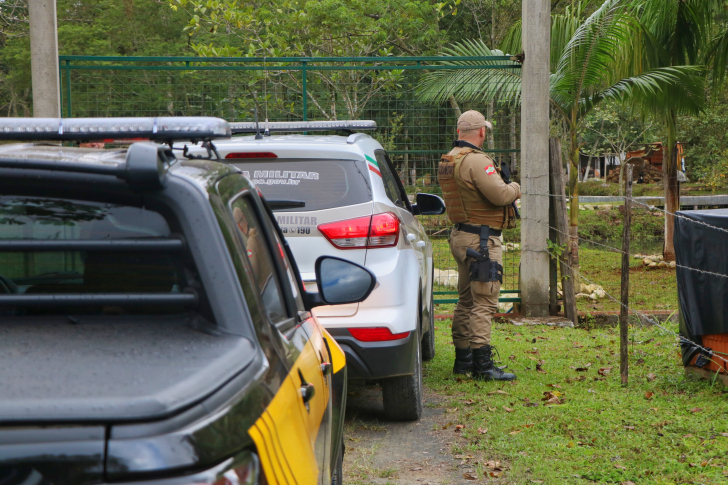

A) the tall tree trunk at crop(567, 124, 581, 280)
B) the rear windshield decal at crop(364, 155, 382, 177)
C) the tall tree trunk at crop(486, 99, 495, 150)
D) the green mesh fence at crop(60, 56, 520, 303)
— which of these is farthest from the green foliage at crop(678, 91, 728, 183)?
the rear windshield decal at crop(364, 155, 382, 177)

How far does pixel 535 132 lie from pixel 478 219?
3.02m

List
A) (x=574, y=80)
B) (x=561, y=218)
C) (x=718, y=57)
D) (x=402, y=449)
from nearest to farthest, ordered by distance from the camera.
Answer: (x=402, y=449), (x=561, y=218), (x=574, y=80), (x=718, y=57)

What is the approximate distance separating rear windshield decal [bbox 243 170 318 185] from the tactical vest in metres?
1.92

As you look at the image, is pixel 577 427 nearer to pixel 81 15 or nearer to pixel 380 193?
pixel 380 193

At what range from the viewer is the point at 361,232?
4371mm

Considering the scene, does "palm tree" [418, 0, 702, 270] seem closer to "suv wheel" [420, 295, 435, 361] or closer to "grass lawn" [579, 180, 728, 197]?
"suv wheel" [420, 295, 435, 361]

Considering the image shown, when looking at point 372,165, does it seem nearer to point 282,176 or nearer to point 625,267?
point 282,176

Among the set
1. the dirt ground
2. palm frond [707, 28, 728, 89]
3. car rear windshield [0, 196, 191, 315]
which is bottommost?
the dirt ground

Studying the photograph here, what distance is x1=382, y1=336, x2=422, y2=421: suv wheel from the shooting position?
193 inches

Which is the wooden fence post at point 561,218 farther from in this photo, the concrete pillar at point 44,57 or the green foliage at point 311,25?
the green foliage at point 311,25

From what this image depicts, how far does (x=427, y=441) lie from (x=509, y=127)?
5.80 meters

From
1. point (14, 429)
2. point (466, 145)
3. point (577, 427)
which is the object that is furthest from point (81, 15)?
point (14, 429)

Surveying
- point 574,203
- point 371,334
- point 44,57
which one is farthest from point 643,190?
point 371,334

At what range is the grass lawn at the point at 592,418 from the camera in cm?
410
